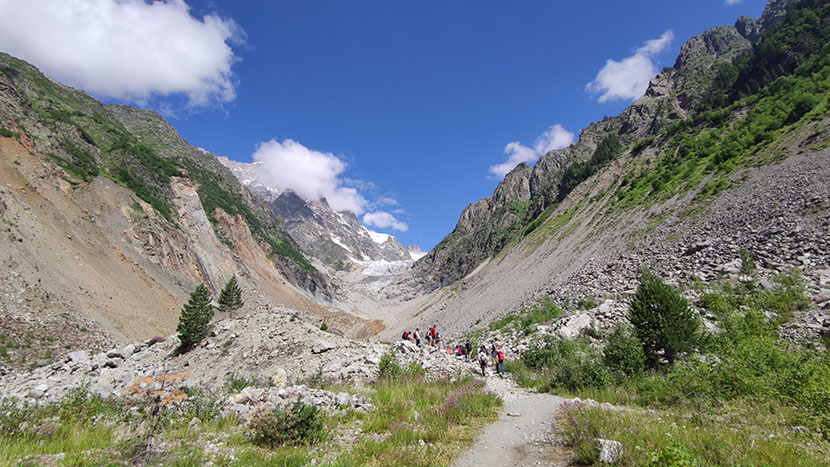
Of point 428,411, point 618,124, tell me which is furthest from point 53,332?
point 618,124

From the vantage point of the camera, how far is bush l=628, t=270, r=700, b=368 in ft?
35.9

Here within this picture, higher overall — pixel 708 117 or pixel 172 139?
pixel 172 139

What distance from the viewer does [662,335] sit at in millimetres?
11047

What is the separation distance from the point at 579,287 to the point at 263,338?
783 inches

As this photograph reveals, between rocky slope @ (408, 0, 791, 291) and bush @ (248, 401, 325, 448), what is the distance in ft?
251

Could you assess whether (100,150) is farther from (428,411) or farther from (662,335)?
(662,335)

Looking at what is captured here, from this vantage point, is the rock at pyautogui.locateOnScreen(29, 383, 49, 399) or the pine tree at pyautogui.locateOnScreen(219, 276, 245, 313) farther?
the pine tree at pyautogui.locateOnScreen(219, 276, 245, 313)

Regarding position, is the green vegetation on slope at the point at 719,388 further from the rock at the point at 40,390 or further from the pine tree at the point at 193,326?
the rock at the point at 40,390

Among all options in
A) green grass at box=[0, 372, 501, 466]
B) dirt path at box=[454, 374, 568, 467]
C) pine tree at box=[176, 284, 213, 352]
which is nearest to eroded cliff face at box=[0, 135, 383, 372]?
pine tree at box=[176, 284, 213, 352]

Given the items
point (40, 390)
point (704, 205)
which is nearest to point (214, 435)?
point (40, 390)

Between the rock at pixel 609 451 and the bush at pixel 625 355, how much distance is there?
6693 millimetres

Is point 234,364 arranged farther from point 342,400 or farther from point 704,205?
point 704,205

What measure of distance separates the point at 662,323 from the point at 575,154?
360ft

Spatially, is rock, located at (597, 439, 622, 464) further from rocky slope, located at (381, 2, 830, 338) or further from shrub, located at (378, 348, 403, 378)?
rocky slope, located at (381, 2, 830, 338)
